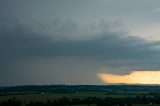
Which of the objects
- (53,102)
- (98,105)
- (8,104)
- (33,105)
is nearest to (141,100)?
(98,105)

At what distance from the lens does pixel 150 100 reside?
170 m

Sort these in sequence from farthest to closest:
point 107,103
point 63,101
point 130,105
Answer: point 63,101 → point 107,103 → point 130,105

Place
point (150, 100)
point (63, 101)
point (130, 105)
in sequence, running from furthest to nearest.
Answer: point (150, 100) → point (63, 101) → point (130, 105)

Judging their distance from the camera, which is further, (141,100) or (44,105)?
(141,100)

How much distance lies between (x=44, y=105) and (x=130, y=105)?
38.6m

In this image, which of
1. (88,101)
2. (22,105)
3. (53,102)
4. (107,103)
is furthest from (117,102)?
(22,105)

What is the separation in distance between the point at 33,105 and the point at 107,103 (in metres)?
33.7

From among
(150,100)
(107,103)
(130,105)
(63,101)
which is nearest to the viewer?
(130,105)

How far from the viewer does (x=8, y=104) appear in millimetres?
144625

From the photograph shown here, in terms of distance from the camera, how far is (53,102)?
156750 millimetres

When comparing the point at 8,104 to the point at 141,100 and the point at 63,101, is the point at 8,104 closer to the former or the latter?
the point at 63,101

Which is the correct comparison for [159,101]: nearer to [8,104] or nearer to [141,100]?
[141,100]

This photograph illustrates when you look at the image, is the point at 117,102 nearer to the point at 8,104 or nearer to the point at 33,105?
the point at 33,105

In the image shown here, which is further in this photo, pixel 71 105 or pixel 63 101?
pixel 63 101
